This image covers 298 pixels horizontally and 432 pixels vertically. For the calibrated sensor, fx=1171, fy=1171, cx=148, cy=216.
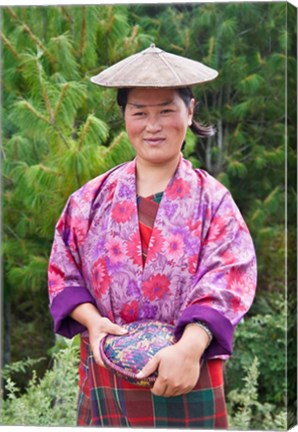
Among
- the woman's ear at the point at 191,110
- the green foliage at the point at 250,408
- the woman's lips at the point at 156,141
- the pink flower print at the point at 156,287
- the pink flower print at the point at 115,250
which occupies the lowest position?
the green foliage at the point at 250,408

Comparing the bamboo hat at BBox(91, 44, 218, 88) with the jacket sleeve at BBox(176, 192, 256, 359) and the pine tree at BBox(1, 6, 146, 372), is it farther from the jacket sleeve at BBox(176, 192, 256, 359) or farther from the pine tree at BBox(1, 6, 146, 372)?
the pine tree at BBox(1, 6, 146, 372)

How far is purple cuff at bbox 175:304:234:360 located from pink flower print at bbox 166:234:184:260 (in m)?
0.18

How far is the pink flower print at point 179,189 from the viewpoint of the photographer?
3.78m

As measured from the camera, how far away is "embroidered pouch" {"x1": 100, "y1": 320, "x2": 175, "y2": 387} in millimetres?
3658

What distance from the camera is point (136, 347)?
368 centimetres

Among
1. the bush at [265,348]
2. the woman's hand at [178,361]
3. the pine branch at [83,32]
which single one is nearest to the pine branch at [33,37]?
the pine branch at [83,32]

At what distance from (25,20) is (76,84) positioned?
0.32 m

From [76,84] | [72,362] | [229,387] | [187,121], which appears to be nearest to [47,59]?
[76,84]

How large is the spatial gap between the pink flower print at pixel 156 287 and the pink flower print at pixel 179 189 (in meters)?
0.27

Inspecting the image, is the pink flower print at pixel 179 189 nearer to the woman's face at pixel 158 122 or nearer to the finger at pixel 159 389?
the woman's face at pixel 158 122

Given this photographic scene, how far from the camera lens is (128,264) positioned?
3764 mm

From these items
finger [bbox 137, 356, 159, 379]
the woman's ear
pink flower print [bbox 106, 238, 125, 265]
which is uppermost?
the woman's ear

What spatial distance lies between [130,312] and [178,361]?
25 cm

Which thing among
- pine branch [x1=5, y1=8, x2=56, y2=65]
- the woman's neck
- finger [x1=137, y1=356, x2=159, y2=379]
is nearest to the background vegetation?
pine branch [x1=5, y1=8, x2=56, y2=65]
